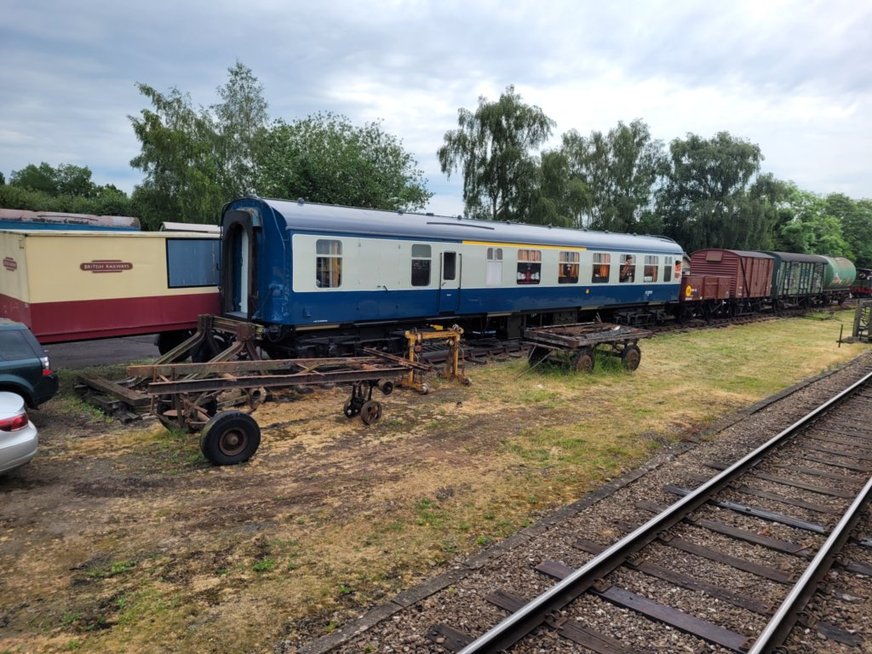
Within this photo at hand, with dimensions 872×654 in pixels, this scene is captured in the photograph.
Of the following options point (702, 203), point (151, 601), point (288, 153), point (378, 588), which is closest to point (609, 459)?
point (378, 588)

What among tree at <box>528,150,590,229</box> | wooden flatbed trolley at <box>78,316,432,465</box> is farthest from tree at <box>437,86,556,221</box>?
→ wooden flatbed trolley at <box>78,316,432,465</box>

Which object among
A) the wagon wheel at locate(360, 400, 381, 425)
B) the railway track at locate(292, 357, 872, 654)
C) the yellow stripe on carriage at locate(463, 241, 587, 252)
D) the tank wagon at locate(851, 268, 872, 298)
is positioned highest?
the yellow stripe on carriage at locate(463, 241, 587, 252)

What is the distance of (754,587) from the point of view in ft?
16.5

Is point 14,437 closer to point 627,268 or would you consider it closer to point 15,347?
point 15,347

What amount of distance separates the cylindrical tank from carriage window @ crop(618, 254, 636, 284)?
2045 centimetres

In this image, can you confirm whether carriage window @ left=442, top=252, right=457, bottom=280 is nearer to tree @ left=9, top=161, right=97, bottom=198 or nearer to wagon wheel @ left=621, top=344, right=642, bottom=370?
wagon wheel @ left=621, top=344, right=642, bottom=370

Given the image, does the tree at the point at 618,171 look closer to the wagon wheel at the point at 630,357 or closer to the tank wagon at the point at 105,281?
the wagon wheel at the point at 630,357

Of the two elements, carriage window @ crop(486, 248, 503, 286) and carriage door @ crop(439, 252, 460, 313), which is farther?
carriage window @ crop(486, 248, 503, 286)

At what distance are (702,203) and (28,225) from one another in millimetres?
40887

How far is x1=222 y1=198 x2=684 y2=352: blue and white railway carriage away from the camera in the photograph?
11.4 meters

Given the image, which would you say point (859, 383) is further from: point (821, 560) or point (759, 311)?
Result: point (759, 311)

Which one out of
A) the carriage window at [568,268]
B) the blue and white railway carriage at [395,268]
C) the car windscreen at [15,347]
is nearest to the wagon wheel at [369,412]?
the blue and white railway carriage at [395,268]

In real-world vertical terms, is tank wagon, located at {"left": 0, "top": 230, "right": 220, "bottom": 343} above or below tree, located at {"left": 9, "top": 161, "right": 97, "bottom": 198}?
below

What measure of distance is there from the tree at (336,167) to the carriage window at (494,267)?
36.4ft
